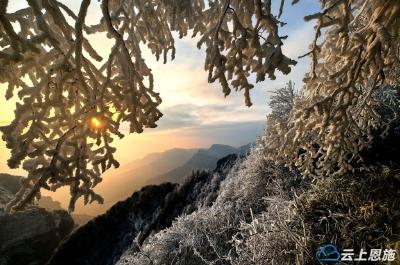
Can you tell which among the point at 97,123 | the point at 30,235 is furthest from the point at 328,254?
the point at 30,235

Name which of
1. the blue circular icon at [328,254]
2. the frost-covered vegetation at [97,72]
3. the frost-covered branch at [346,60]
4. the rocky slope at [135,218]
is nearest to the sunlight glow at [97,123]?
the frost-covered vegetation at [97,72]

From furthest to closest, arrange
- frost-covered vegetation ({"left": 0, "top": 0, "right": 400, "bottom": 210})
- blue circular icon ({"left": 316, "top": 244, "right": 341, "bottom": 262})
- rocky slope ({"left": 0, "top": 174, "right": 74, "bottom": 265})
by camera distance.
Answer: rocky slope ({"left": 0, "top": 174, "right": 74, "bottom": 265})
blue circular icon ({"left": 316, "top": 244, "right": 341, "bottom": 262})
frost-covered vegetation ({"left": 0, "top": 0, "right": 400, "bottom": 210})

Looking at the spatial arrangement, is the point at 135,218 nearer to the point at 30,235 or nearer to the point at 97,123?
the point at 30,235

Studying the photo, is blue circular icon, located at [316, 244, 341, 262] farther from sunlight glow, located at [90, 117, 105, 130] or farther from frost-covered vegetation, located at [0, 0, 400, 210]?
sunlight glow, located at [90, 117, 105, 130]

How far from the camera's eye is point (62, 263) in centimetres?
1235

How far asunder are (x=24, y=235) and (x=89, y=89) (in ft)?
56.5

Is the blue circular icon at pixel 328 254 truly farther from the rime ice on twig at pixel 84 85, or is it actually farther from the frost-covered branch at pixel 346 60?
the rime ice on twig at pixel 84 85

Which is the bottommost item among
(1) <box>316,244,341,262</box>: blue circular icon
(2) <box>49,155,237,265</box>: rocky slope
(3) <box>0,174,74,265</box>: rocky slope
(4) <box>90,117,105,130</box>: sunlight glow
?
(3) <box>0,174,74,265</box>: rocky slope

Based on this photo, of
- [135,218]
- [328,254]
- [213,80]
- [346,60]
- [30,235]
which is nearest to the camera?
[213,80]

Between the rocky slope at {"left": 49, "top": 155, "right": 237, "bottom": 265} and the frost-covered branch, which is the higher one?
the frost-covered branch

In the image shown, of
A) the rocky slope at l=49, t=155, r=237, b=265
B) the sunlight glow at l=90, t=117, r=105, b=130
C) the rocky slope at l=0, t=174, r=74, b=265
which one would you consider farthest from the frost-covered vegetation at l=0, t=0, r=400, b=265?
the rocky slope at l=0, t=174, r=74, b=265

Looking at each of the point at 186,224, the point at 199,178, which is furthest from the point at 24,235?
the point at 186,224

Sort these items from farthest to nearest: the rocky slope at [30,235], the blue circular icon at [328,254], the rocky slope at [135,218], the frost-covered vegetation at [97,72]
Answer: the rocky slope at [30,235], the rocky slope at [135,218], the blue circular icon at [328,254], the frost-covered vegetation at [97,72]

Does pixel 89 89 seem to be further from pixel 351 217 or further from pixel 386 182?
pixel 386 182
